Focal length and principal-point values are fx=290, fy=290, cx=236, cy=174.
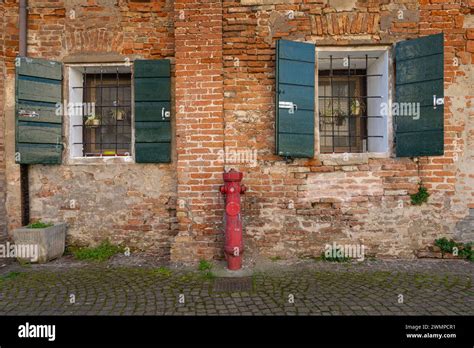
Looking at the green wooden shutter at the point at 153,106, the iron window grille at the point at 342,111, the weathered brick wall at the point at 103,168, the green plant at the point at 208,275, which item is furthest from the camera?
the iron window grille at the point at 342,111

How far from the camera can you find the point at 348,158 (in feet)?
15.5

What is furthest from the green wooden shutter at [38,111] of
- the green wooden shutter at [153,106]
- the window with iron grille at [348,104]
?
the window with iron grille at [348,104]

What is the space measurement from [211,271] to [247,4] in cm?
421

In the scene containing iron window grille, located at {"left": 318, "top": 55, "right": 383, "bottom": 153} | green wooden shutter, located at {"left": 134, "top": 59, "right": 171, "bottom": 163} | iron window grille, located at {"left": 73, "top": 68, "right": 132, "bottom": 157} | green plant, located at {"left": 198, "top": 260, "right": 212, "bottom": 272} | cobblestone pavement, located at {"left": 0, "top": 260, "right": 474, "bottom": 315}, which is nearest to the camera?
cobblestone pavement, located at {"left": 0, "top": 260, "right": 474, "bottom": 315}

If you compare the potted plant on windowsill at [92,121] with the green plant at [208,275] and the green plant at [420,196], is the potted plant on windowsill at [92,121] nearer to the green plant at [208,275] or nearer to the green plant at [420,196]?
the green plant at [208,275]

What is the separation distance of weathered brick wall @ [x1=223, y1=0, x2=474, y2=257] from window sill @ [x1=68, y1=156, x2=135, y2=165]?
183 cm

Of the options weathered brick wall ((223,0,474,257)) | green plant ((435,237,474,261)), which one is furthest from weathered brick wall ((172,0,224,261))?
green plant ((435,237,474,261))

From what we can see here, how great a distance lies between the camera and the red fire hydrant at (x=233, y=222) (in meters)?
4.14

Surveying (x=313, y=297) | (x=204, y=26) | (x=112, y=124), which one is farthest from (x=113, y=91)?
(x=313, y=297)

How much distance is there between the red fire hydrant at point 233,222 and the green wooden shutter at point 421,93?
269 centimetres

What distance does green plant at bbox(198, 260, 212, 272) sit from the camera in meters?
4.23

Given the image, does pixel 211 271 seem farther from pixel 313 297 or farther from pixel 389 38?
pixel 389 38

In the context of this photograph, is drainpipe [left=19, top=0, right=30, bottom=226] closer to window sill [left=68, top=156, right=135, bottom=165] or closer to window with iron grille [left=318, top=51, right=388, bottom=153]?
window sill [left=68, top=156, right=135, bottom=165]

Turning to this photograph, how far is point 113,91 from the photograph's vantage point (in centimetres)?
553
